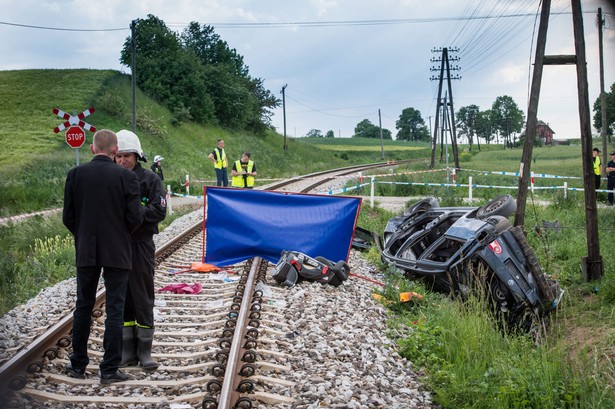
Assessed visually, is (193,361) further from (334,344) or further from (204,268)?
(204,268)

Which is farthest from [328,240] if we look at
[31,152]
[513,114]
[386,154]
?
[513,114]

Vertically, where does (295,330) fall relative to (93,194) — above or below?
below

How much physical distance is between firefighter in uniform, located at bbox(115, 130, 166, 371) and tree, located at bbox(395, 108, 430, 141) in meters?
150

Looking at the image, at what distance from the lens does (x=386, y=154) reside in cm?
9325

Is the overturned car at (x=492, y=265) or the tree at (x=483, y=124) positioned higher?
the tree at (x=483, y=124)

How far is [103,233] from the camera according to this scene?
4.92m

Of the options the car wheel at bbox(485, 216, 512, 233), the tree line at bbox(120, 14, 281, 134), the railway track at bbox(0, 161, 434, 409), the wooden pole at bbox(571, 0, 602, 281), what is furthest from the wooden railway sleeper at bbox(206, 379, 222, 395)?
the tree line at bbox(120, 14, 281, 134)

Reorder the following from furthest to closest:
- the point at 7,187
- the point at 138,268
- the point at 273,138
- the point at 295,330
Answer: the point at 273,138
the point at 7,187
the point at 295,330
the point at 138,268

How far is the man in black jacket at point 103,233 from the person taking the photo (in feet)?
16.1

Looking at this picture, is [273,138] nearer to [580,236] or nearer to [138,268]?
[580,236]

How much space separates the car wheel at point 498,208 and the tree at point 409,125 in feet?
475

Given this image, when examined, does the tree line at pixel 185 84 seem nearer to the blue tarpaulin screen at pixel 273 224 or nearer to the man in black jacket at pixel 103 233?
the blue tarpaulin screen at pixel 273 224

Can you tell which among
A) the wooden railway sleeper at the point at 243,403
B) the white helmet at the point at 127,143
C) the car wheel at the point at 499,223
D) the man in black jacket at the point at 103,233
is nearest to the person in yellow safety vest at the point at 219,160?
the car wheel at the point at 499,223

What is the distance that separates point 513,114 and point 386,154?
6424 centimetres
